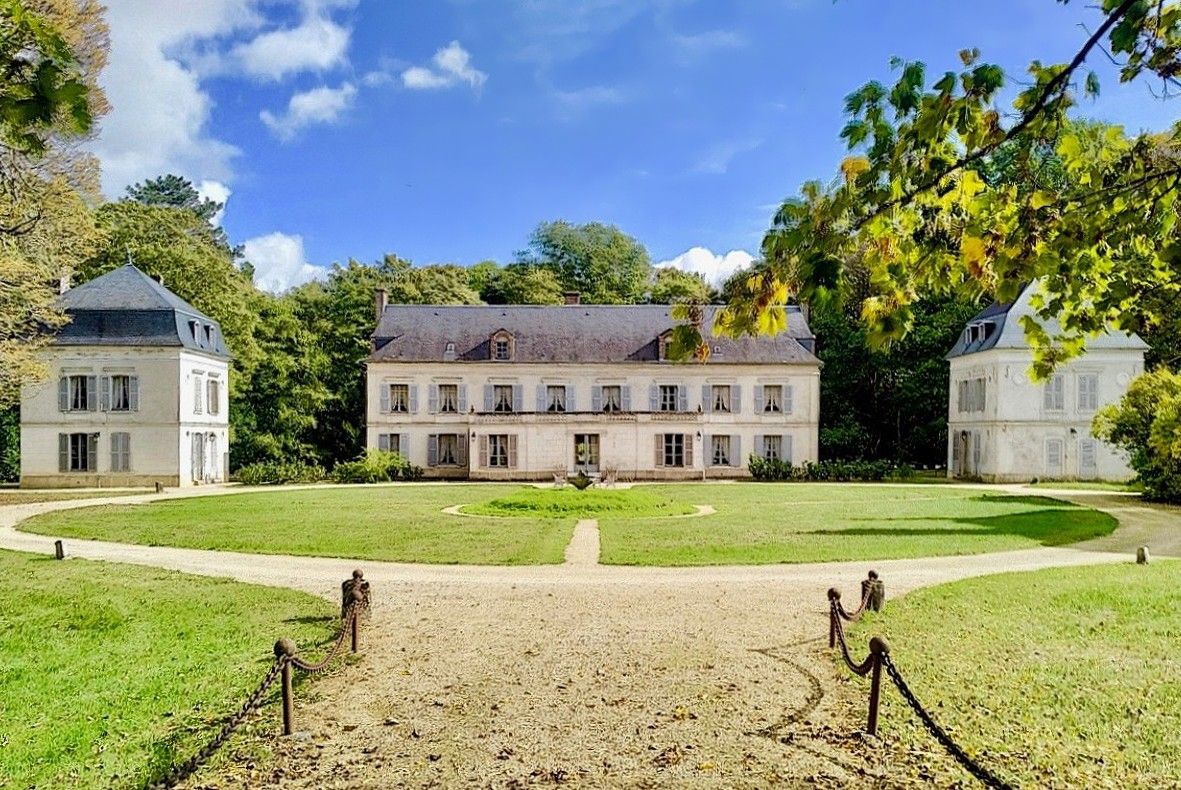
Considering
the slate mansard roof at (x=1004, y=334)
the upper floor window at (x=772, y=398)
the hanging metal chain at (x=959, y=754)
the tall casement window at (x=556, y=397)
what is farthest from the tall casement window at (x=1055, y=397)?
the hanging metal chain at (x=959, y=754)

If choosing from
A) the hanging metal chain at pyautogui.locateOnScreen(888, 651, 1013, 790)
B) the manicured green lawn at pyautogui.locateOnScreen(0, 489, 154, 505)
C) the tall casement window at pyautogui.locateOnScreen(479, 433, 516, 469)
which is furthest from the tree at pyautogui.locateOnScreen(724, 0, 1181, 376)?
the tall casement window at pyautogui.locateOnScreen(479, 433, 516, 469)

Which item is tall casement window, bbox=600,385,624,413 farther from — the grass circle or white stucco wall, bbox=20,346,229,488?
white stucco wall, bbox=20,346,229,488

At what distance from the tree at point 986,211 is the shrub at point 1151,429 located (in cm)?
2068

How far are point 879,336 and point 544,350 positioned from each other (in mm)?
34403

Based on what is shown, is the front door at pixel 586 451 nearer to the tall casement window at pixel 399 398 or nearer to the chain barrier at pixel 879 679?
the tall casement window at pixel 399 398

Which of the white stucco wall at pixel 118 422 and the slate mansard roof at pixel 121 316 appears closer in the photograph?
the slate mansard roof at pixel 121 316

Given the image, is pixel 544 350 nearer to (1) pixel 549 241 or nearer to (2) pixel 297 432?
(2) pixel 297 432

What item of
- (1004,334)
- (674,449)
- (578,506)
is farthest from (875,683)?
(1004,334)

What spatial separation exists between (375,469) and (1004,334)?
25942 millimetres

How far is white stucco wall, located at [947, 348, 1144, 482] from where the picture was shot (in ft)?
111

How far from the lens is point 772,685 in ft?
24.3

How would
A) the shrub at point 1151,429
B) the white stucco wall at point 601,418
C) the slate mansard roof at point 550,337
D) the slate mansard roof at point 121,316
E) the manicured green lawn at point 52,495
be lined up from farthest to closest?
the slate mansard roof at point 550,337 → the white stucco wall at point 601,418 → the slate mansard roof at point 121,316 → the manicured green lawn at point 52,495 → the shrub at point 1151,429

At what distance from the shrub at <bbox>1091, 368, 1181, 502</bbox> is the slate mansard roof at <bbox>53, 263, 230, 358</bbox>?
32.0m

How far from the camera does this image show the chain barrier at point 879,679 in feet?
15.6
